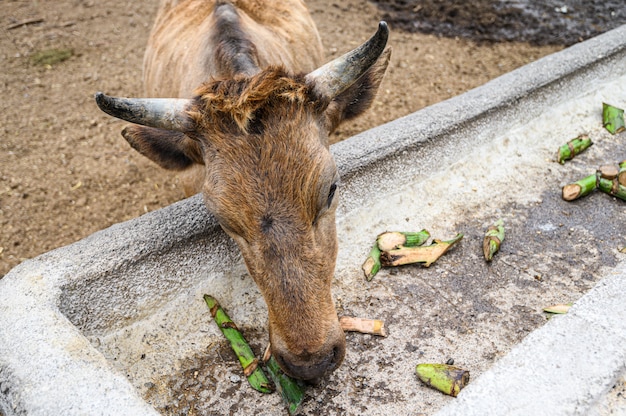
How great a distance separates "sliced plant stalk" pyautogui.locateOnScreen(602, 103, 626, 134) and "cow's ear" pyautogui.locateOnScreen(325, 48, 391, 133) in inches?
98.8

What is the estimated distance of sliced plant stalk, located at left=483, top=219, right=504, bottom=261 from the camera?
11.4 feet

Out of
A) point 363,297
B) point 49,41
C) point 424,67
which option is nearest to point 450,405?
point 363,297

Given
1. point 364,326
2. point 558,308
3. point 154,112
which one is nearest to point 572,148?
point 558,308

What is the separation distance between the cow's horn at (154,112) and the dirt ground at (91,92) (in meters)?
2.61

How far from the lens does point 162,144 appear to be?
10.1 ft

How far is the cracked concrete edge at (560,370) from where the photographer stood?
6.44 ft

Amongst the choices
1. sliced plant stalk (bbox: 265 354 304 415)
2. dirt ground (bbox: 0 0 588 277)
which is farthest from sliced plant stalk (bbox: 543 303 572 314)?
dirt ground (bbox: 0 0 588 277)

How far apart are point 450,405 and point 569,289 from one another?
1665mm

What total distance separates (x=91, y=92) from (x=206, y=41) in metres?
3.89

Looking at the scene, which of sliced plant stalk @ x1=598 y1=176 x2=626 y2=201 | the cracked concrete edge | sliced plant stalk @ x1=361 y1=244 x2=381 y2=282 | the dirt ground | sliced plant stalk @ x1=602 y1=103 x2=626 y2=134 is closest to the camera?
the cracked concrete edge

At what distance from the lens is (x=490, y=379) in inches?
80.9

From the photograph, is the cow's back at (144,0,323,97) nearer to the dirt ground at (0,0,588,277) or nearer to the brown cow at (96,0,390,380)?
the brown cow at (96,0,390,380)

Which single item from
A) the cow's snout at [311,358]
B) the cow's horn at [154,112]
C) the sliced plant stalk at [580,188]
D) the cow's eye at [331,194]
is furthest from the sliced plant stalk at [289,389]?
the sliced plant stalk at [580,188]

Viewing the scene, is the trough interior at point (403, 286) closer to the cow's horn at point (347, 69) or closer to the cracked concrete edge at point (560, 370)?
the cracked concrete edge at point (560, 370)
